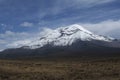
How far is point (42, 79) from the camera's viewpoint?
32344 mm

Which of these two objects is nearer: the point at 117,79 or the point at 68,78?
the point at 117,79

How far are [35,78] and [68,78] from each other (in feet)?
13.6

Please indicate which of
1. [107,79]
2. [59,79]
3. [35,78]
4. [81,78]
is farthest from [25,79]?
[107,79]

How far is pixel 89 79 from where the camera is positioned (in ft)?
101

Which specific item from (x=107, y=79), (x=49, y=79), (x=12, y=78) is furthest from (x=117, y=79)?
(x=12, y=78)

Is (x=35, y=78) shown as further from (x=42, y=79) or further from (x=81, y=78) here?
(x=81, y=78)

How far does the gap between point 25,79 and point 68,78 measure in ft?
17.2

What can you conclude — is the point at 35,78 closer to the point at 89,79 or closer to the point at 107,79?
the point at 89,79

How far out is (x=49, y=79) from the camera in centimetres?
3247

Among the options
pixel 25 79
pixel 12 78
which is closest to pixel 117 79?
pixel 25 79

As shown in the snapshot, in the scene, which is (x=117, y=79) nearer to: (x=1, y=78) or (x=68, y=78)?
(x=68, y=78)

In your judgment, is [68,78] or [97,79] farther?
[68,78]

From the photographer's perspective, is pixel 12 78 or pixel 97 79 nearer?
pixel 97 79

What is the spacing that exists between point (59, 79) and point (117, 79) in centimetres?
695
